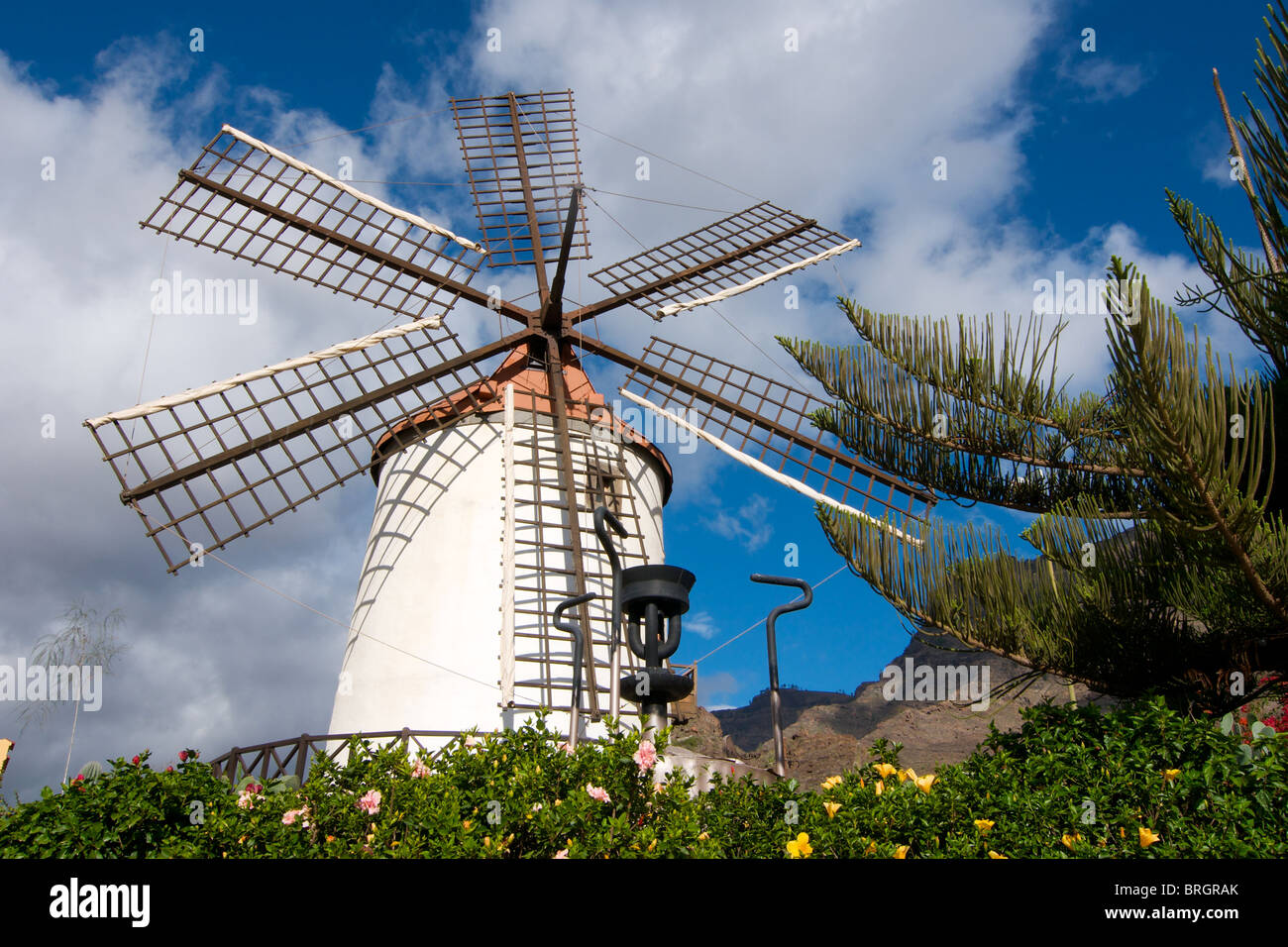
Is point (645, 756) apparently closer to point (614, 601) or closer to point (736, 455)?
point (614, 601)

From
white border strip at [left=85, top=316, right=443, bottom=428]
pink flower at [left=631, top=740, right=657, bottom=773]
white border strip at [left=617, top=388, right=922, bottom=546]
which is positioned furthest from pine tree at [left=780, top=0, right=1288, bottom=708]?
white border strip at [left=85, top=316, right=443, bottom=428]

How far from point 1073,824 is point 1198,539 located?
138 centimetres

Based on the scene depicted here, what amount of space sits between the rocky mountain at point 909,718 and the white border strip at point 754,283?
564 centimetres

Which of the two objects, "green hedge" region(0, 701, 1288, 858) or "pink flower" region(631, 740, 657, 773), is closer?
"green hedge" region(0, 701, 1288, 858)

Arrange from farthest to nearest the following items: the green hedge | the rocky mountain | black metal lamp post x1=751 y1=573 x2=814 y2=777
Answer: the rocky mountain → black metal lamp post x1=751 y1=573 x2=814 y2=777 → the green hedge

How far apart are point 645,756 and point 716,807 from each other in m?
0.58

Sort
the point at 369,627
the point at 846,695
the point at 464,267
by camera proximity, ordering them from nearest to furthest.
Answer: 1. the point at 369,627
2. the point at 464,267
3. the point at 846,695

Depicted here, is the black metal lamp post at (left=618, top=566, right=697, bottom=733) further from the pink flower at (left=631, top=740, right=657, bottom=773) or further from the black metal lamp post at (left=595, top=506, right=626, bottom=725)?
the pink flower at (left=631, top=740, right=657, bottom=773)

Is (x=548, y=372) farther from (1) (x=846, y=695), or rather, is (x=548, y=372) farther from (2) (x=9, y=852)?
(1) (x=846, y=695)

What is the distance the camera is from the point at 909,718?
24344 millimetres

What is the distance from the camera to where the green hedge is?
3.72 metres

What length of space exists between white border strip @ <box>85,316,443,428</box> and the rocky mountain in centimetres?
646
